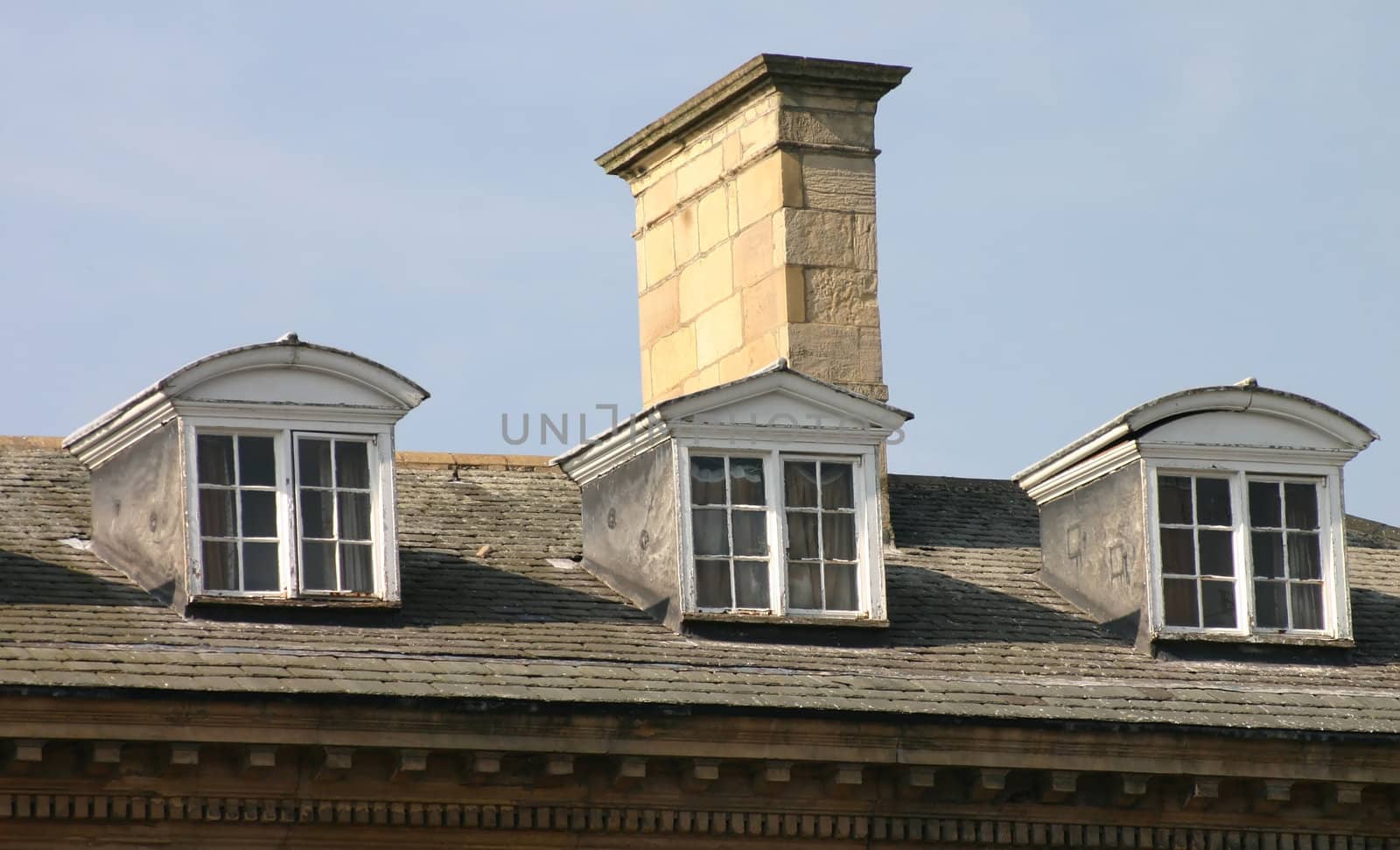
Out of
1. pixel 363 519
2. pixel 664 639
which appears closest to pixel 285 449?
pixel 363 519

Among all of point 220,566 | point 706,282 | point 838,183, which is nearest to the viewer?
point 220,566

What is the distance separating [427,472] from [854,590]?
128 inches

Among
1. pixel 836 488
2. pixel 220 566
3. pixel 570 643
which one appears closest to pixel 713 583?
pixel 836 488

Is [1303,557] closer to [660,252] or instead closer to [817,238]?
[817,238]

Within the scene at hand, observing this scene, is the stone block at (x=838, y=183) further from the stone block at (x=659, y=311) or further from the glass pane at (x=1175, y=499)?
the glass pane at (x=1175, y=499)

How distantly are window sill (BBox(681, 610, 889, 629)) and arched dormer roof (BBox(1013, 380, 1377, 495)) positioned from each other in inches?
82.1

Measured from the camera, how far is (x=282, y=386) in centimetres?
1645

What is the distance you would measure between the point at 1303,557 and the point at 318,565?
6.17 metres

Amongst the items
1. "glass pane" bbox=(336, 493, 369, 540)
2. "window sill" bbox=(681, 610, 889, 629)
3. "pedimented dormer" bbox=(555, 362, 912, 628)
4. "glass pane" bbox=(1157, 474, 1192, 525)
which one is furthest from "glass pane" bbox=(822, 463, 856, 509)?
"glass pane" bbox=(336, 493, 369, 540)

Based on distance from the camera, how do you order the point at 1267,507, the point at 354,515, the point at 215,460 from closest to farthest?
1. the point at 215,460
2. the point at 354,515
3. the point at 1267,507

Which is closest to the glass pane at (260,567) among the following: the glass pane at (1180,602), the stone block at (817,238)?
the stone block at (817,238)

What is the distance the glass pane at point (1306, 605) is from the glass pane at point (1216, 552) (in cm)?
42

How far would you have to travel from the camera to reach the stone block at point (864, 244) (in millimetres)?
19547

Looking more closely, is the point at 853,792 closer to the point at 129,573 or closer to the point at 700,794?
the point at 700,794
